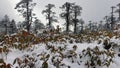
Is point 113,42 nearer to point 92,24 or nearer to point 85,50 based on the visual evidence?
point 85,50

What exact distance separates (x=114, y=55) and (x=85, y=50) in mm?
1314

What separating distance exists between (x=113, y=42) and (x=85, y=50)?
160cm

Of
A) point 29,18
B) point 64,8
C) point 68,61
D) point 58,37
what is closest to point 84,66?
point 68,61

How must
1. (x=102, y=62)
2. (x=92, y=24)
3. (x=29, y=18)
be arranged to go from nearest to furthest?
(x=102, y=62) < (x=29, y=18) < (x=92, y=24)

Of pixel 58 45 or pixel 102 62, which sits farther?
pixel 58 45

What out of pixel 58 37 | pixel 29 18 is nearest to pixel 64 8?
pixel 29 18

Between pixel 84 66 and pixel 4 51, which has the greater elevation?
pixel 4 51

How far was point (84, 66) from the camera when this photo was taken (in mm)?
10195

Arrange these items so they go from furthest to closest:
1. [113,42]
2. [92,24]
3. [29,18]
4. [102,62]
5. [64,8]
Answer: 1. [92,24]
2. [64,8]
3. [29,18]
4. [113,42]
5. [102,62]

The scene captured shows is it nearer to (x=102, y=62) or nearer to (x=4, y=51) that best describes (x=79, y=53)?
(x=102, y=62)

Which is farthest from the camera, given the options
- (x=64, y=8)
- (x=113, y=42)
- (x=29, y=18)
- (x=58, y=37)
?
(x=64, y=8)

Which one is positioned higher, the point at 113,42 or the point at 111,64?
the point at 113,42

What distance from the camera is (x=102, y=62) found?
9992mm

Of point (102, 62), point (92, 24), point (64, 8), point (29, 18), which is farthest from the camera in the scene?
point (92, 24)
